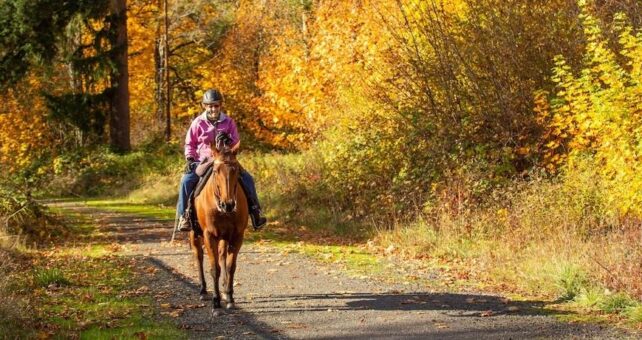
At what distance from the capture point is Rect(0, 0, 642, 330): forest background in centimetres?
1168

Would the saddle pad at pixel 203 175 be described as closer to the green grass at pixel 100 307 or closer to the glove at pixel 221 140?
the glove at pixel 221 140

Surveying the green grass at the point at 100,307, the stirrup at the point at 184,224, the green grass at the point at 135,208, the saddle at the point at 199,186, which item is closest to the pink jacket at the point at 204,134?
the saddle at the point at 199,186

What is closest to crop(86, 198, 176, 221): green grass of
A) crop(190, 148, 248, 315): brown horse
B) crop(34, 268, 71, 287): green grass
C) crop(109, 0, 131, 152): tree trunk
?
crop(109, 0, 131, 152): tree trunk

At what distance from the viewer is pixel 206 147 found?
10922mm

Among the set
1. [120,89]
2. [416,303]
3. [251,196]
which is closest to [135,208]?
[120,89]

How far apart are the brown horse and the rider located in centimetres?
30

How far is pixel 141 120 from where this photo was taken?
Result: 4959cm

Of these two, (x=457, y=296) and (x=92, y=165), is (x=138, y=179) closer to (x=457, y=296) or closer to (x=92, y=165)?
(x=92, y=165)

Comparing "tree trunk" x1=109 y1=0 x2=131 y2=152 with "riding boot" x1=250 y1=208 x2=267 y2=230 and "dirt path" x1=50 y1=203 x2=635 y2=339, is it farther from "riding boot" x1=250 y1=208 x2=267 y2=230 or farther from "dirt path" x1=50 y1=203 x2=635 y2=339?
"riding boot" x1=250 y1=208 x2=267 y2=230

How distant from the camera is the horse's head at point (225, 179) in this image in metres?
9.89

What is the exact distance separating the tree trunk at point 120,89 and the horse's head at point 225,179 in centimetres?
2721

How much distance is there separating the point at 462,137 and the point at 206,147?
792 centimetres

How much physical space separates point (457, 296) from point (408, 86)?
846cm

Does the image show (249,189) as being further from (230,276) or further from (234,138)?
(230,276)
